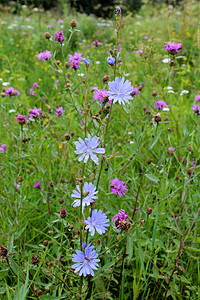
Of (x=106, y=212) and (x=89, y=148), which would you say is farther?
(x=106, y=212)

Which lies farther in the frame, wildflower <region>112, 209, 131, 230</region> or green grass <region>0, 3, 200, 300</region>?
green grass <region>0, 3, 200, 300</region>

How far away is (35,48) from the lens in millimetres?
4730

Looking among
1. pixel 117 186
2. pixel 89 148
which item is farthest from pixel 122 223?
pixel 117 186

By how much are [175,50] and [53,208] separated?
119 centimetres

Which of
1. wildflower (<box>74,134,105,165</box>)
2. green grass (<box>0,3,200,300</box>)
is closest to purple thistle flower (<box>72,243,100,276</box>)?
green grass (<box>0,3,200,300</box>)

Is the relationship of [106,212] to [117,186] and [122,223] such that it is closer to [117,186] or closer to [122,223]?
[117,186]

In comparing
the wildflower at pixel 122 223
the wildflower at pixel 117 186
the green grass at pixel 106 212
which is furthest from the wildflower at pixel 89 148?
the wildflower at pixel 117 186

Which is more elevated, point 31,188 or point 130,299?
point 31,188

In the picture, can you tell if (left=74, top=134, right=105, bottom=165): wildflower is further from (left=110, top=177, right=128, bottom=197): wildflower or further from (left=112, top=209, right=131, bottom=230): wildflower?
(left=110, top=177, right=128, bottom=197): wildflower

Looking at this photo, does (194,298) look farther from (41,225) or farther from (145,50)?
(145,50)

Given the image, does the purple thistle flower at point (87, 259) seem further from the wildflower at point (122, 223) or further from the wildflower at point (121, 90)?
the wildflower at point (121, 90)

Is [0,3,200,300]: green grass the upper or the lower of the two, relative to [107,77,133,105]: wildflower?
lower

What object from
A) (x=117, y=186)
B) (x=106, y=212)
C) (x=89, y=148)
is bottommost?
(x=106, y=212)

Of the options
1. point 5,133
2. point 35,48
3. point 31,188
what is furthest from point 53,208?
point 35,48
